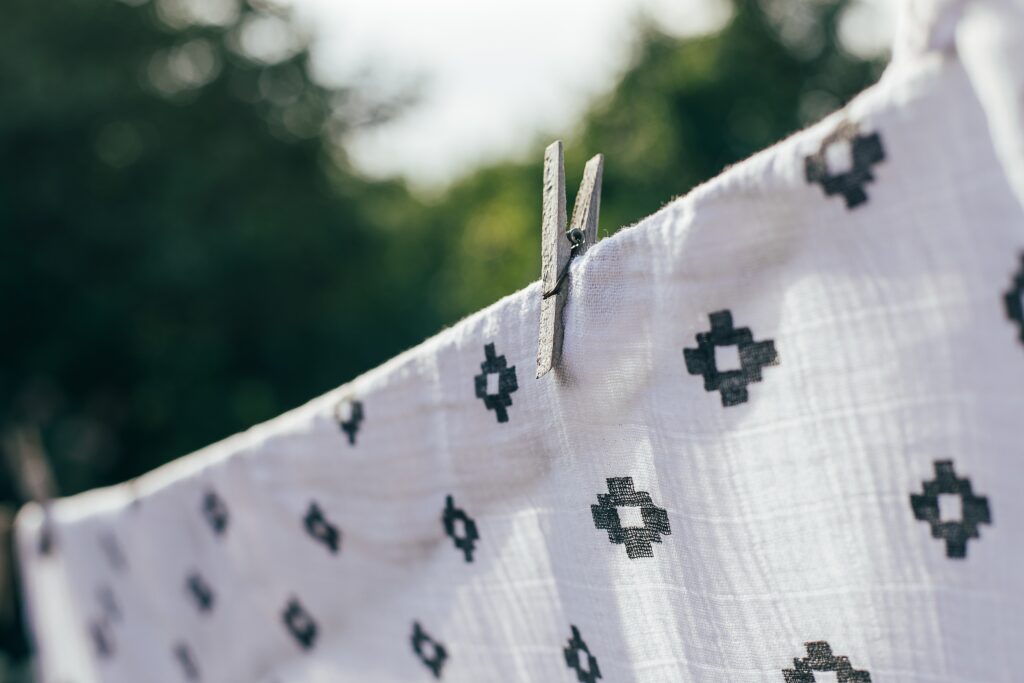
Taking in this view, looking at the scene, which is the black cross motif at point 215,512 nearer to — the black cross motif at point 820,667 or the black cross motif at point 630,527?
the black cross motif at point 630,527

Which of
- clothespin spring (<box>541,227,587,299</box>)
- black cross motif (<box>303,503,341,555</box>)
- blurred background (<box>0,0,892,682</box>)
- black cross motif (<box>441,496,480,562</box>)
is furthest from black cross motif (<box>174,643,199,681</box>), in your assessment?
blurred background (<box>0,0,892,682</box>)

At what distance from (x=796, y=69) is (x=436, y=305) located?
449cm

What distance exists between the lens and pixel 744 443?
545 mm

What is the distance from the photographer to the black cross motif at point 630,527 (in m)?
0.61

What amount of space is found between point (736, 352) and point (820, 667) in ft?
0.61

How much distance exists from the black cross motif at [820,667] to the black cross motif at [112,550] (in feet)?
3.51

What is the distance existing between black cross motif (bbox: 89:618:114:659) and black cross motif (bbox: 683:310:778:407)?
1.23 metres

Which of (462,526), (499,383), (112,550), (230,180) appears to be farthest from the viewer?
(230,180)

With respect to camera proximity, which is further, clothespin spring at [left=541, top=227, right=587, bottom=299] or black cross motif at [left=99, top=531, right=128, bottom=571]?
black cross motif at [left=99, top=531, right=128, bottom=571]

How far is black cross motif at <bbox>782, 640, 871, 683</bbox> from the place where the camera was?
528 mm

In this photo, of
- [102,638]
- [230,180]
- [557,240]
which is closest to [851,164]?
[557,240]

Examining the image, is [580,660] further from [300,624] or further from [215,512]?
[215,512]

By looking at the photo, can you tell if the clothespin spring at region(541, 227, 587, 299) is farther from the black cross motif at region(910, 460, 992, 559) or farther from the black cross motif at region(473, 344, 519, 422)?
the black cross motif at region(910, 460, 992, 559)

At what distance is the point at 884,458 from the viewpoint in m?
0.48
